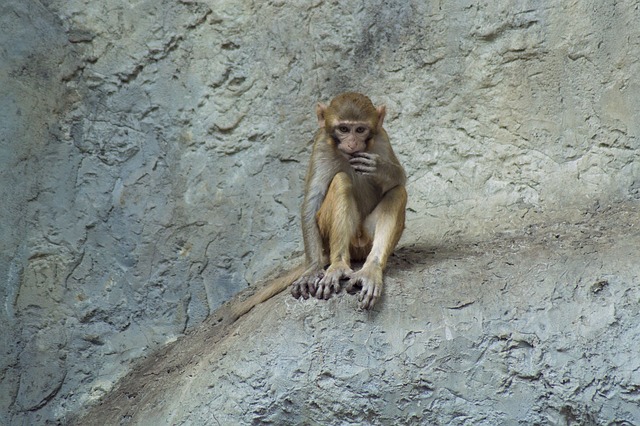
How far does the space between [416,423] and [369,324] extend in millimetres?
931

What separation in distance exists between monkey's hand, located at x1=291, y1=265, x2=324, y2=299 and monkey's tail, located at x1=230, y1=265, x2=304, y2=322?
35 centimetres

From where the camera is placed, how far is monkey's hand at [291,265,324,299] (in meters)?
Result: 9.16

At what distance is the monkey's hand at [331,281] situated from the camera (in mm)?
9070

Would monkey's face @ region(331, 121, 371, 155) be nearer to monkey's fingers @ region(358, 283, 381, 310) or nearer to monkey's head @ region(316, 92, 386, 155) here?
monkey's head @ region(316, 92, 386, 155)

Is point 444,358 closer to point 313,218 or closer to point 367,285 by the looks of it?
point 367,285

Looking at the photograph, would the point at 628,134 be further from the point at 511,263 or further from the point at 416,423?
the point at 416,423

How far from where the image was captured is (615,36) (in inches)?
427

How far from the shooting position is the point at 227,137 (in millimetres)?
11469

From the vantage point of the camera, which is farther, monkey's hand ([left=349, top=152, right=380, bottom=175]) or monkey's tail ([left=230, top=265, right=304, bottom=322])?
monkey's tail ([left=230, top=265, right=304, bottom=322])

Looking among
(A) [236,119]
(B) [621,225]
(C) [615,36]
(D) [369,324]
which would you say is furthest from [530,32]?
(D) [369,324]

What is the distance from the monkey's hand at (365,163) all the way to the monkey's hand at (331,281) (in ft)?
2.91

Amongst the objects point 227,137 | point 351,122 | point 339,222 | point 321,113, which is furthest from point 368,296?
point 227,137

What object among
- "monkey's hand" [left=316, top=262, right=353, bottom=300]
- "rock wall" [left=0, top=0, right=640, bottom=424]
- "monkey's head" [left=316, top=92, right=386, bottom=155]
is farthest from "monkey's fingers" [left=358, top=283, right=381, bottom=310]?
"rock wall" [left=0, top=0, right=640, bottom=424]

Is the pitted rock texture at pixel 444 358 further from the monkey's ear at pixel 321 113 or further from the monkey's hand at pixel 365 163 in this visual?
the monkey's ear at pixel 321 113
